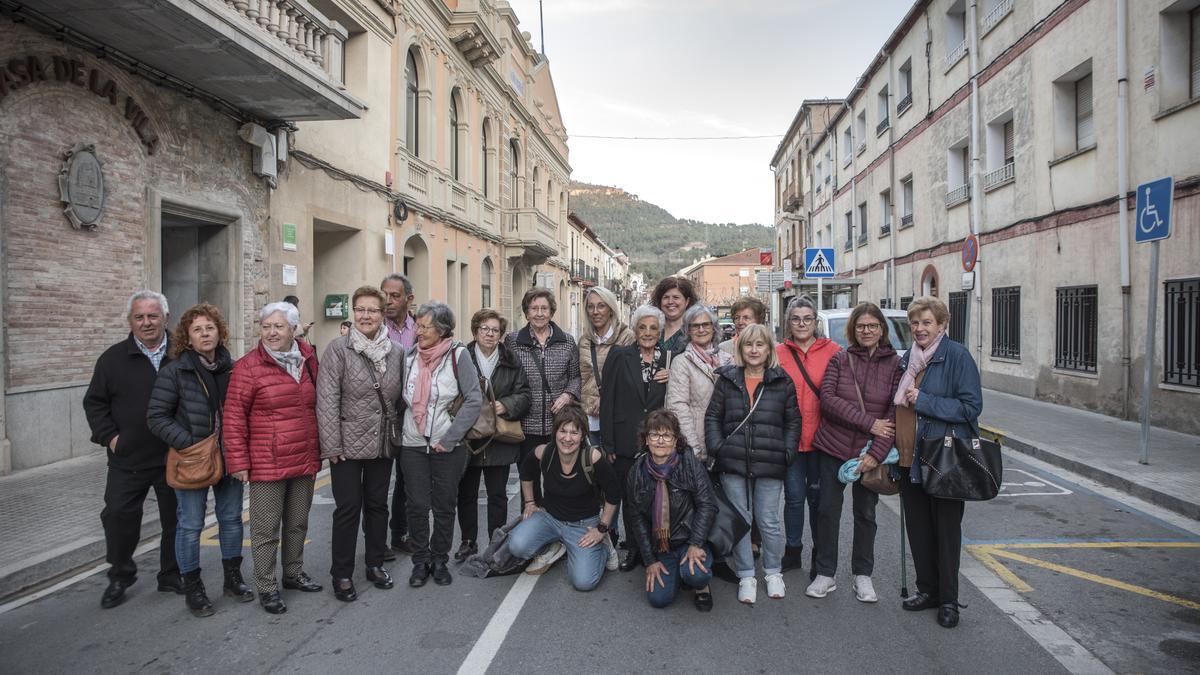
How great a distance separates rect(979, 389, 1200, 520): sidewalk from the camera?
6.86 m

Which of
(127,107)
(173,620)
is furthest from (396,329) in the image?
(127,107)

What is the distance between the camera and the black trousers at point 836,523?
175 inches

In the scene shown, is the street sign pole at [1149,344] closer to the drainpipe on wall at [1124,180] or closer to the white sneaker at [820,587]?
the drainpipe on wall at [1124,180]

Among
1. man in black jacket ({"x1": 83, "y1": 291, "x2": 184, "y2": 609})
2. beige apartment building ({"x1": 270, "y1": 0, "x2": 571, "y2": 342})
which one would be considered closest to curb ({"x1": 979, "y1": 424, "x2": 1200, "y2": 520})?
man in black jacket ({"x1": 83, "y1": 291, "x2": 184, "y2": 609})

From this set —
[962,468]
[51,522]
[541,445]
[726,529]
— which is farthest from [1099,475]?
[51,522]

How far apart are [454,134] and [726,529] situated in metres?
17.7

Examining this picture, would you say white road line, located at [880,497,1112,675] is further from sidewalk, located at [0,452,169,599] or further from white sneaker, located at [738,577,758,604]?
sidewalk, located at [0,452,169,599]

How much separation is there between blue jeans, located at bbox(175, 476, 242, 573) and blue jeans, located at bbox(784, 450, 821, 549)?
11.5ft

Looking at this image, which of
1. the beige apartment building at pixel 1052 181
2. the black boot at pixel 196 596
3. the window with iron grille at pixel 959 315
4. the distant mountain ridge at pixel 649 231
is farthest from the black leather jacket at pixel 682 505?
the distant mountain ridge at pixel 649 231

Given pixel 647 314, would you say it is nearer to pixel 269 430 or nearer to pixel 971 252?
pixel 269 430

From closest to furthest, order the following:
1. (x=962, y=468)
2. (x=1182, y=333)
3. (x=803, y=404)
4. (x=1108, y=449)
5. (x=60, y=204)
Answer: (x=962, y=468)
(x=803, y=404)
(x=60, y=204)
(x=1108, y=449)
(x=1182, y=333)

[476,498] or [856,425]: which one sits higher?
[856,425]

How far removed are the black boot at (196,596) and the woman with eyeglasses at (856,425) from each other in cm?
363

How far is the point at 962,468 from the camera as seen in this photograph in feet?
13.0
